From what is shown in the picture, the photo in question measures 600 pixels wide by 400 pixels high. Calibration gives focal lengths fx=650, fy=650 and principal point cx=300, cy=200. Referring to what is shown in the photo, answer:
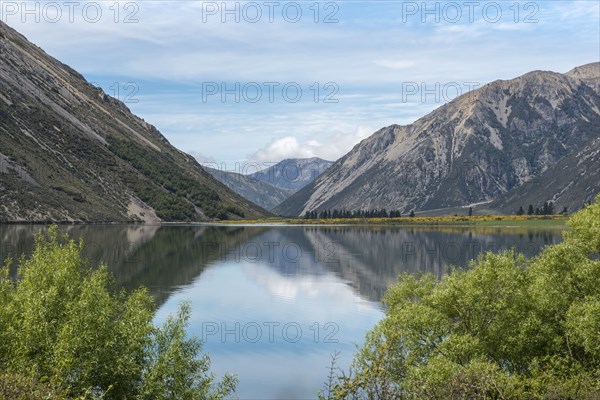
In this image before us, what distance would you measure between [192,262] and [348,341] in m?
68.3

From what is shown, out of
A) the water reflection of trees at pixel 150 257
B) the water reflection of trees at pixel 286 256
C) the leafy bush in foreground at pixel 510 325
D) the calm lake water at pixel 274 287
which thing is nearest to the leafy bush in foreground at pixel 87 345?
the calm lake water at pixel 274 287

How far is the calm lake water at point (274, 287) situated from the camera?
2163 inches

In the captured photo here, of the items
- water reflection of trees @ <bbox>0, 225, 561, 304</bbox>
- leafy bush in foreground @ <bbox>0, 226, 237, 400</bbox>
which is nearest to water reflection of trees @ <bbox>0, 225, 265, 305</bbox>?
water reflection of trees @ <bbox>0, 225, 561, 304</bbox>

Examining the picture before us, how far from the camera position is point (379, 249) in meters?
159

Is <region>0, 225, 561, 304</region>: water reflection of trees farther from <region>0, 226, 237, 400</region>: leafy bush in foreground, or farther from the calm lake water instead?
<region>0, 226, 237, 400</region>: leafy bush in foreground

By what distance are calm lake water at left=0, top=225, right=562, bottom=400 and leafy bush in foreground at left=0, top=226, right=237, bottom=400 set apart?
8.99m

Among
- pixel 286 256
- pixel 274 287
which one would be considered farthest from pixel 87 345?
pixel 286 256

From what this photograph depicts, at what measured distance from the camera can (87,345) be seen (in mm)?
35469

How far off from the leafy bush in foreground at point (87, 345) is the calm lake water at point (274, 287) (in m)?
8.99

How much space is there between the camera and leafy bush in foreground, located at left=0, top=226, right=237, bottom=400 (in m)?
34.2

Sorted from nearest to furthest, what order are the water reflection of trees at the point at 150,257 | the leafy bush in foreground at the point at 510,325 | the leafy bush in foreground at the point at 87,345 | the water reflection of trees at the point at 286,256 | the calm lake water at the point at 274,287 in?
the leafy bush in foreground at the point at 87,345 < the leafy bush in foreground at the point at 510,325 < the calm lake water at the point at 274,287 < the water reflection of trees at the point at 150,257 < the water reflection of trees at the point at 286,256

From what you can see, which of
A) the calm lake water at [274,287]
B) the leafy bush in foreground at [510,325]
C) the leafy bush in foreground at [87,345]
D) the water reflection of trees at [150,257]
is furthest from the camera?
the water reflection of trees at [150,257]

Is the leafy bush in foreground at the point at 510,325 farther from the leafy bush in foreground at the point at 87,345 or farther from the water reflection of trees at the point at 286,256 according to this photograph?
the water reflection of trees at the point at 286,256

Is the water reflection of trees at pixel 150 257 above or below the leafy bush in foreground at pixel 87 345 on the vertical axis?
above
